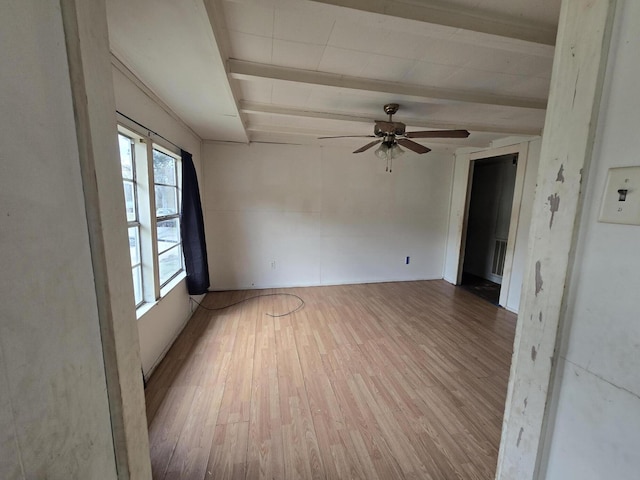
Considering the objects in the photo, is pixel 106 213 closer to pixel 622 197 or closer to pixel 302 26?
pixel 622 197

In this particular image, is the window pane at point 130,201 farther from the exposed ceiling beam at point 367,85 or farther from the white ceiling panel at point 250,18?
the white ceiling panel at point 250,18

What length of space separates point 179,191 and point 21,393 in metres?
3.00

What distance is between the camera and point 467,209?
4.34m

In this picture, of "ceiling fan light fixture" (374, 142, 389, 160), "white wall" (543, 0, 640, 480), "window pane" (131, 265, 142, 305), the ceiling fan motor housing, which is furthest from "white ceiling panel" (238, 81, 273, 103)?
"white wall" (543, 0, 640, 480)

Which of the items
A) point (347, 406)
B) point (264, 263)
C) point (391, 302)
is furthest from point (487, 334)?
point (264, 263)

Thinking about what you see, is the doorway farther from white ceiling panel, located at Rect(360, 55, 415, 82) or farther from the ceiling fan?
white ceiling panel, located at Rect(360, 55, 415, 82)

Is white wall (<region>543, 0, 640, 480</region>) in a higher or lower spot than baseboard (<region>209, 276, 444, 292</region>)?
higher

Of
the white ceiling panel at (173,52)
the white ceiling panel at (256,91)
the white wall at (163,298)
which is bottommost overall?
the white wall at (163,298)

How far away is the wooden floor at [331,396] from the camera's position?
1438 mm

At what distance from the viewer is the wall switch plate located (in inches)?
20.4

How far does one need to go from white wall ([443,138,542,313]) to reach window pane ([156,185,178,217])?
3.51 m

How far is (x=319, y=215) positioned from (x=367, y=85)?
235 cm

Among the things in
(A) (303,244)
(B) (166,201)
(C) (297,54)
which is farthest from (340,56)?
(A) (303,244)

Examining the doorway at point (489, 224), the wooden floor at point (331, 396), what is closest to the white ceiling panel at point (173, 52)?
the wooden floor at point (331, 396)
